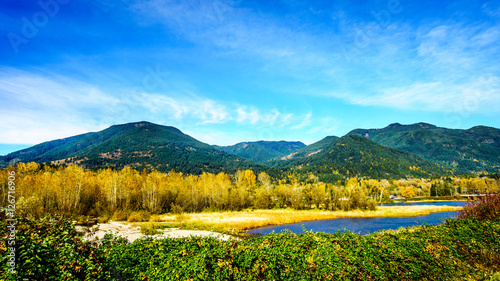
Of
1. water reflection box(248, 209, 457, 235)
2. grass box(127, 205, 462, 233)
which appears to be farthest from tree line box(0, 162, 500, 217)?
water reflection box(248, 209, 457, 235)

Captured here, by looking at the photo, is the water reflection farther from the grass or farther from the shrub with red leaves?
the shrub with red leaves

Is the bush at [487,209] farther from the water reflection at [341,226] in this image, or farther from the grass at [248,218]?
the grass at [248,218]

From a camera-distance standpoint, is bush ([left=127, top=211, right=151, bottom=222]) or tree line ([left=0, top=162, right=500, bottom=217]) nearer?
tree line ([left=0, top=162, right=500, bottom=217])

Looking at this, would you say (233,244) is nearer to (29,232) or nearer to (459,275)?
(29,232)

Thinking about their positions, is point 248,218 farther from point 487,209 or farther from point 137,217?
point 487,209

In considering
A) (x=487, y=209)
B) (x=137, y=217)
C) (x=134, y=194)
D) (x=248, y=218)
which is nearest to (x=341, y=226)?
(x=248, y=218)

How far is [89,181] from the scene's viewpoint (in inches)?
1550

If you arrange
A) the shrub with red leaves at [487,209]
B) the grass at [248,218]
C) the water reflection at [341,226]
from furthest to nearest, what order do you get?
the grass at [248,218]
the water reflection at [341,226]
the shrub with red leaves at [487,209]

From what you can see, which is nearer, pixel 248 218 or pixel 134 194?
pixel 248 218

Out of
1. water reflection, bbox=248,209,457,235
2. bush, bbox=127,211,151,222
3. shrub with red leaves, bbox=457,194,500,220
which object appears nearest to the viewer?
shrub with red leaves, bbox=457,194,500,220

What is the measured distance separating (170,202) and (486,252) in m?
51.6

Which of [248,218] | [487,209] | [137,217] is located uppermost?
[487,209]

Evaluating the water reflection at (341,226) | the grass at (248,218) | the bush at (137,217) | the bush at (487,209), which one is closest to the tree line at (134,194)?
the bush at (137,217)

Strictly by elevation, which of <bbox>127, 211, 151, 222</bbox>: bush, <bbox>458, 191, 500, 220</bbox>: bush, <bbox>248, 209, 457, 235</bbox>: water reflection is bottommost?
<bbox>248, 209, 457, 235</bbox>: water reflection
